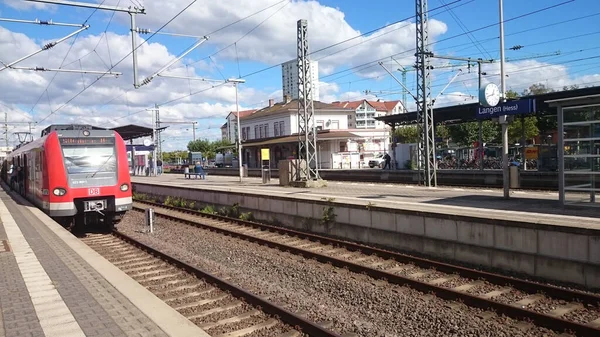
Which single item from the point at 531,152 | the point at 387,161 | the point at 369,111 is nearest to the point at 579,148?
the point at 531,152

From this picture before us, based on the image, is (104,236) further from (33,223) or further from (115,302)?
(115,302)

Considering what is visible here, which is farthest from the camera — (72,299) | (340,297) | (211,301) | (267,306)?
(340,297)

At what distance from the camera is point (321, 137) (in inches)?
2003

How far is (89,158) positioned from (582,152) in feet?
42.0

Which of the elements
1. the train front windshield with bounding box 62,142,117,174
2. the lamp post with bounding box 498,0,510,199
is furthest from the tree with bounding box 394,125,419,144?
the train front windshield with bounding box 62,142,117,174

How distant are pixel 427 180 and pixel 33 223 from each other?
16971 mm

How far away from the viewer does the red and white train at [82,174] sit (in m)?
13.6

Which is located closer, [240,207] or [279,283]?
[279,283]

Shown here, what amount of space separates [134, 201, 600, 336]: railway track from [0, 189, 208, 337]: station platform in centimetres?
410

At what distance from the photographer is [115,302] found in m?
6.43

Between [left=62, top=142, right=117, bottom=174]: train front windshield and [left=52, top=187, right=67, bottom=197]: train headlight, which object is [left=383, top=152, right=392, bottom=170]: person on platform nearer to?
[left=62, top=142, right=117, bottom=174]: train front windshield

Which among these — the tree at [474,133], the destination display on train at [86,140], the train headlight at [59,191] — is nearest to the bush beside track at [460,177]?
the destination display on train at [86,140]

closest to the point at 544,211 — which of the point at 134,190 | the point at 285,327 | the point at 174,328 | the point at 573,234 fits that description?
the point at 573,234

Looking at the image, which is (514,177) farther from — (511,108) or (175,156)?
(175,156)
